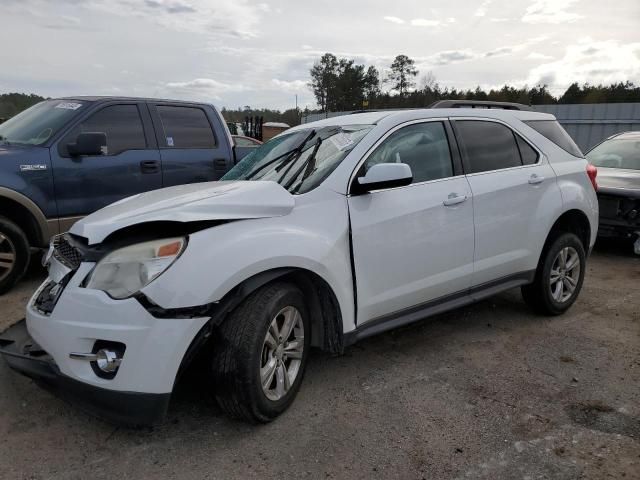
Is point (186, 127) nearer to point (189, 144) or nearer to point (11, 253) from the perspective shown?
point (189, 144)

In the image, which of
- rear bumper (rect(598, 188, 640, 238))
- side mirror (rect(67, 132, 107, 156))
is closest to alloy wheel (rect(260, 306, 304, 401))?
side mirror (rect(67, 132, 107, 156))

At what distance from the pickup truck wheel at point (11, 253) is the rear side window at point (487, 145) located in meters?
4.07

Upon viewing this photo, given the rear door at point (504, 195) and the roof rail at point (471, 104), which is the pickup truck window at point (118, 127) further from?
the rear door at point (504, 195)

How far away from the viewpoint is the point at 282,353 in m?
2.87

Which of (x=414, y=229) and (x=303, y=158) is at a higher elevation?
(x=303, y=158)

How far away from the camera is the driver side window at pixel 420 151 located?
3.46 meters

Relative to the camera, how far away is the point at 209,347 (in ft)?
8.85

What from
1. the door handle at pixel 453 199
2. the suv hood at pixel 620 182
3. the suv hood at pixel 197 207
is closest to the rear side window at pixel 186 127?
the suv hood at pixel 197 207

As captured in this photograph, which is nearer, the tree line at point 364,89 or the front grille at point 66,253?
the front grille at point 66,253

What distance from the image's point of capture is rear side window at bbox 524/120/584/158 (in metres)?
4.47

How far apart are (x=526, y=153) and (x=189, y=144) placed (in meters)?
3.74

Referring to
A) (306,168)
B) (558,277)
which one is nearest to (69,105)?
(306,168)

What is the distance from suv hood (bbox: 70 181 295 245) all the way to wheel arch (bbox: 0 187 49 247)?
7.24 feet

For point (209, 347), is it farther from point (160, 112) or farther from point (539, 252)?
point (160, 112)
